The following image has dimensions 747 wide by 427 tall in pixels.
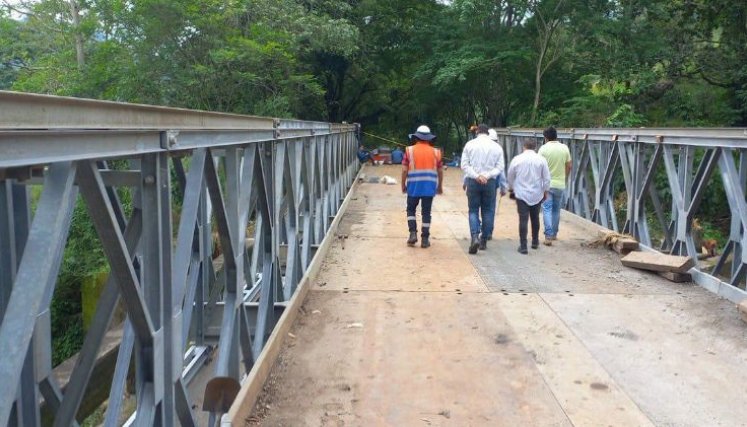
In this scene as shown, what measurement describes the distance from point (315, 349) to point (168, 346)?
177cm

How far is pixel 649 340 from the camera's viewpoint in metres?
4.84

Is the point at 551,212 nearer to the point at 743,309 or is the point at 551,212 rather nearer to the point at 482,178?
the point at 482,178

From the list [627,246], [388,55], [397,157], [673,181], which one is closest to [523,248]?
[627,246]

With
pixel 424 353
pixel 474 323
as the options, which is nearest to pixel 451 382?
pixel 424 353

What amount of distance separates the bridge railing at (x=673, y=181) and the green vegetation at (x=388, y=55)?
19.9 feet

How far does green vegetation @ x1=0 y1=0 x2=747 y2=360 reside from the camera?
16750 millimetres

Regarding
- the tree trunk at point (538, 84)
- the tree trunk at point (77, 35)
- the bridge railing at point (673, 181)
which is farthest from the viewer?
the tree trunk at point (538, 84)

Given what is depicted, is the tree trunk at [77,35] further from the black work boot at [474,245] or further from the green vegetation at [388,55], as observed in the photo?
the black work boot at [474,245]

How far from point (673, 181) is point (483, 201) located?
218 cm

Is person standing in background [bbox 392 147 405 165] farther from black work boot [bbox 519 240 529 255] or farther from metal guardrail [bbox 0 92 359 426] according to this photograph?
metal guardrail [bbox 0 92 359 426]

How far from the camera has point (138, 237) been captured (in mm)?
3010

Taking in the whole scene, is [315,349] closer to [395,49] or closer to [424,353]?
[424,353]

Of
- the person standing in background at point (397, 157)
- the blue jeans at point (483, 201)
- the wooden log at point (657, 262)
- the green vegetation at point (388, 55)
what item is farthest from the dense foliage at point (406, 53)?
the wooden log at point (657, 262)

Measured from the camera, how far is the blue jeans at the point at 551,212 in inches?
A: 339
